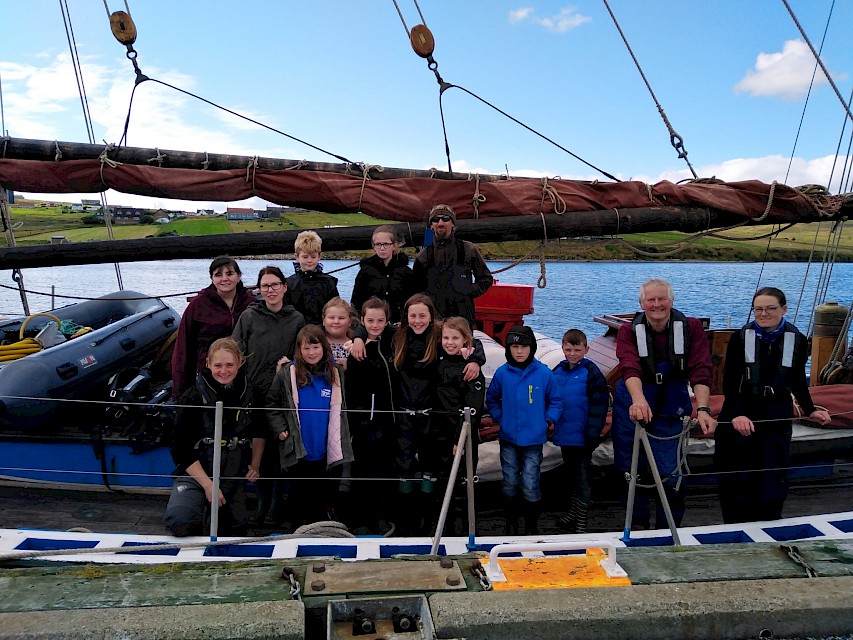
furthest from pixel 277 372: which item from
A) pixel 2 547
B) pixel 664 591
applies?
pixel 664 591

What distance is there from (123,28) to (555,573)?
6.56 m

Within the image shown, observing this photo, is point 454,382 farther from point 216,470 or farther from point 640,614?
point 640,614

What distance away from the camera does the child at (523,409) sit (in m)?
4.16

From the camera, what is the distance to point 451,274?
4.75 metres

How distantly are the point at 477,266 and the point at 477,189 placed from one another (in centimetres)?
85

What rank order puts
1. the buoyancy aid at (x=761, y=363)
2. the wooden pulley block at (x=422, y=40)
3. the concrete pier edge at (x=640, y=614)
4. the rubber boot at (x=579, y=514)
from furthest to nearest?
the wooden pulley block at (x=422, y=40)
the rubber boot at (x=579, y=514)
the buoyancy aid at (x=761, y=363)
the concrete pier edge at (x=640, y=614)

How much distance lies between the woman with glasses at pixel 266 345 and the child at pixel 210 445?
8.2 inches

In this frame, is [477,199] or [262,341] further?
[477,199]

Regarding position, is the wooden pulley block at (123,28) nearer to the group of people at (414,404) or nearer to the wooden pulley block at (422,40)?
the wooden pulley block at (422,40)

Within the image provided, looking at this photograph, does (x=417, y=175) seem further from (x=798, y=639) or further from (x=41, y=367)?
(x=798, y=639)

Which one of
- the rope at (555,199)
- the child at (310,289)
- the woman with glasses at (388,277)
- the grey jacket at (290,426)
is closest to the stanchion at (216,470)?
the grey jacket at (290,426)

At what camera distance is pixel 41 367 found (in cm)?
511

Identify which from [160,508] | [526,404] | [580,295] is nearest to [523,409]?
[526,404]

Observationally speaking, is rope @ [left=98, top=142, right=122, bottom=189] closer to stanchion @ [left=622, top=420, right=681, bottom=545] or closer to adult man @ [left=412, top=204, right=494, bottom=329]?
adult man @ [left=412, top=204, right=494, bottom=329]
